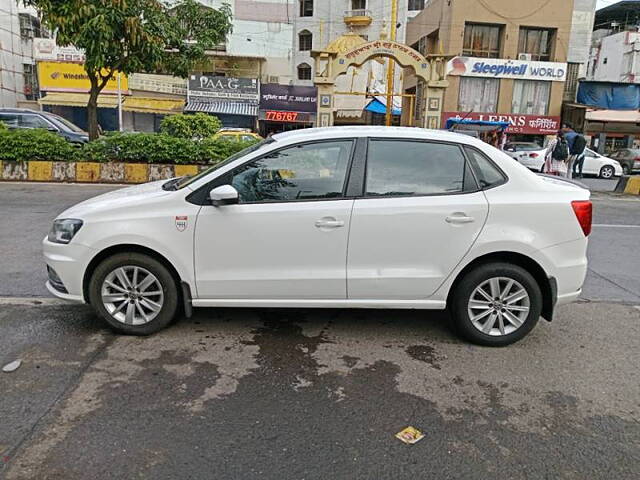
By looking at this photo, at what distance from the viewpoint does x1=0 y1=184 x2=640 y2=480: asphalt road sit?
2.75 metres

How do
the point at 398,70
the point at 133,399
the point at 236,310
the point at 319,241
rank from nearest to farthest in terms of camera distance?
the point at 133,399, the point at 319,241, the point at 236,310, the point at 398,70

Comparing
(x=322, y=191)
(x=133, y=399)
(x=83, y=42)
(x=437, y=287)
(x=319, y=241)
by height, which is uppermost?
(x=83, y=42)

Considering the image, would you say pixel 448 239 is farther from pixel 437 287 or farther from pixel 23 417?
pixel 23 417

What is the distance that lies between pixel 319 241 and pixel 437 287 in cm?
98

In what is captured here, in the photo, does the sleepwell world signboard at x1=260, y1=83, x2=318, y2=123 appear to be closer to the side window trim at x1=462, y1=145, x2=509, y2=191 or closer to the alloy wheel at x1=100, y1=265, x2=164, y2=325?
the side window trim at x1=462, y1=145, x2=509, y2=191

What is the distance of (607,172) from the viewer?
21.9m

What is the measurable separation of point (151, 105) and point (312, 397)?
103ft

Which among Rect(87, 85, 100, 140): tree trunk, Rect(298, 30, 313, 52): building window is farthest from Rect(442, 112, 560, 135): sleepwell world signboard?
Rect(87, 85, 100, 140): tree trunk

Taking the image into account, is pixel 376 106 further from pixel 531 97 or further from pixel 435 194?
pixel 435 194

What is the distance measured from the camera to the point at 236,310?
15.8 ft

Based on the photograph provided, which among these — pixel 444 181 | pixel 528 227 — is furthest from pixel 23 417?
pixel 528 227

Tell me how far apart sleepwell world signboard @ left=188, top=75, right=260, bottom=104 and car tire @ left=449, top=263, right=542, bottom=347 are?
29.9 m

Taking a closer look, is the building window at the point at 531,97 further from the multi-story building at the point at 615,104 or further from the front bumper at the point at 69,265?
the front bumper at the point at 69,265

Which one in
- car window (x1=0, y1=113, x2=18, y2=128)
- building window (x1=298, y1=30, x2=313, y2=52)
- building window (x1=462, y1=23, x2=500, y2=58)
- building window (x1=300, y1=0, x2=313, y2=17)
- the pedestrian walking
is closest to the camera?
the pedestrian walking
